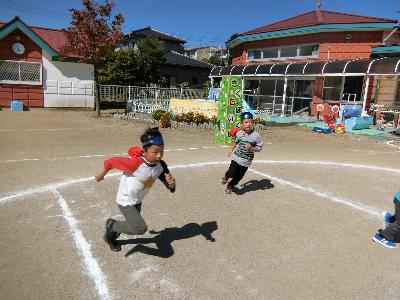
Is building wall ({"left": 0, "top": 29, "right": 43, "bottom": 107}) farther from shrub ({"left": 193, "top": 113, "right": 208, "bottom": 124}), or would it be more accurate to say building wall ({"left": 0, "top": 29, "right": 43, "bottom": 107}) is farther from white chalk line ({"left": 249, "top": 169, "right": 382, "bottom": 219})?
white chalk line ({"left": 249, "top": 169, "right": 382, "bottom": 219})

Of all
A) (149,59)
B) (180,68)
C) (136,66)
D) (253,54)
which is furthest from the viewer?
(180,68)

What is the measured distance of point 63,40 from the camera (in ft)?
72.6

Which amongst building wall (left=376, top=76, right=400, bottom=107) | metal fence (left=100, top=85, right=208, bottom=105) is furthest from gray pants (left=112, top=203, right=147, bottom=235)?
metal fence (left=100, top=85, right=208, bottom=105)

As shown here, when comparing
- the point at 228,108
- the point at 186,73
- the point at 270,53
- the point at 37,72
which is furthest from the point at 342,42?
the point at 186,73

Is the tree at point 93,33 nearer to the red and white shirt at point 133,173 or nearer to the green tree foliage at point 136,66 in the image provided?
the green tree foliage at point 136,66

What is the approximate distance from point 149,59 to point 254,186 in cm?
2530

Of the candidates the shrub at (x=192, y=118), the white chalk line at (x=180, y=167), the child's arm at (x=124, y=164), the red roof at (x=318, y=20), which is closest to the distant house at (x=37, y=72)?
the shrub at (x=192, y=118)

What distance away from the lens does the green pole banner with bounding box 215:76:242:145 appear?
11.6 metres

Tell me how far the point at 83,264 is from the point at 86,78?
19.8 m

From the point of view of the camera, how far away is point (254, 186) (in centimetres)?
671

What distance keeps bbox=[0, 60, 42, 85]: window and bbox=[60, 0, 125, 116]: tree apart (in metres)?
3.69

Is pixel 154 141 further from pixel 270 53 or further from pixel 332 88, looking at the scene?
pixel 270 53

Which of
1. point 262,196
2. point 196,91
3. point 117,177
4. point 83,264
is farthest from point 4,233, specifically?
point 196,91

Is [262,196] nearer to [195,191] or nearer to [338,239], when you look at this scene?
[195,191]
